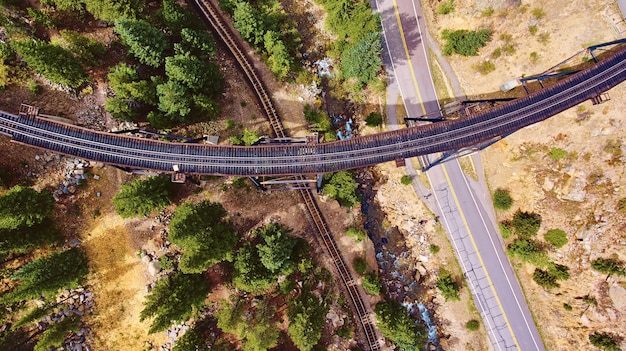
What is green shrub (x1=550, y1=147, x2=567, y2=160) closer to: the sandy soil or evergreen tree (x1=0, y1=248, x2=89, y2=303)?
the sandy soil

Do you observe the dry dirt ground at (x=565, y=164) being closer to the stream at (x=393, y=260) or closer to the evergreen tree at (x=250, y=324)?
the stream at (x=393, y=260)

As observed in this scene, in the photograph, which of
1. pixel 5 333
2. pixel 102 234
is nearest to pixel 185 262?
pixel 102 234

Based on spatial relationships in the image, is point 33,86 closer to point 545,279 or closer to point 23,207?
point 23,207

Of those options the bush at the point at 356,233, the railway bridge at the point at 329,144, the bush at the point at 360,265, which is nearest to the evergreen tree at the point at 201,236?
the railway bridge at the point at 329,144

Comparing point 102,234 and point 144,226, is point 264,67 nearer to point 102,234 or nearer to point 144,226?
point 144,226

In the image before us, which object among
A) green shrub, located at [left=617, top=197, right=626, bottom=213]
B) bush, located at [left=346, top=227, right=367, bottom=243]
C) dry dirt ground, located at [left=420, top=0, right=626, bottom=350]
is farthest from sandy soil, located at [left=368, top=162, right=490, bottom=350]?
green shrub, located at [left=617, top=197, right=626, bottom=213]
